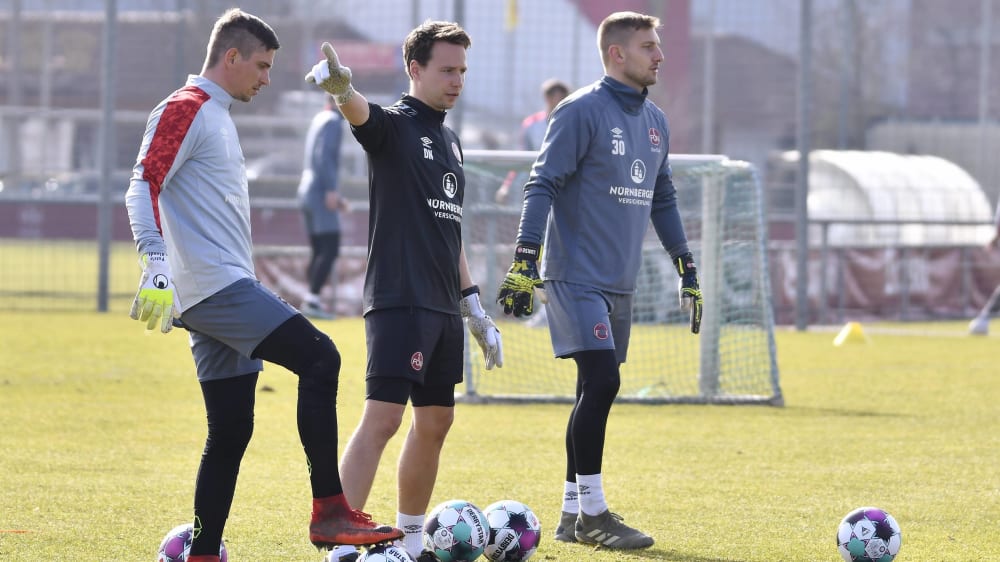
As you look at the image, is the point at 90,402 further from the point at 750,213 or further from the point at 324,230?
the point at 324,230

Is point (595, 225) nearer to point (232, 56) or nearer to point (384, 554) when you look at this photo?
point (232, 56)

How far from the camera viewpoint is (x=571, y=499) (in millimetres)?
6238

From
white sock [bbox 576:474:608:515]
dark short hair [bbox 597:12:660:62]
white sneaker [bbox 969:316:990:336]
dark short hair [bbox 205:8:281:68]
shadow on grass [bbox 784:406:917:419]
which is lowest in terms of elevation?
white sock [bbox 576:474:608:515]

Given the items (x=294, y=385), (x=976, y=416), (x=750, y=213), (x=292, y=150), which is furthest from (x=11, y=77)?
(x=976, y=416)

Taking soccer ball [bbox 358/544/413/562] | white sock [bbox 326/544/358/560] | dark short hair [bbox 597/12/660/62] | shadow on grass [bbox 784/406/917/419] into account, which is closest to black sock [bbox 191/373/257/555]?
white sock [bbox 326/544/358/560]

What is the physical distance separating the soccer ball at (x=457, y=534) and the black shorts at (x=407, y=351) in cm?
45

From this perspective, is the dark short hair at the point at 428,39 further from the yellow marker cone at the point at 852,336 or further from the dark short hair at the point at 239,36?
the yellow marker cone at the point at 852,336

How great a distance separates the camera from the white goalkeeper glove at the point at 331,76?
16.2 feet

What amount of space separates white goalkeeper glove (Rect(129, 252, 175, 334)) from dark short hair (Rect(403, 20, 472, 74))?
127cm

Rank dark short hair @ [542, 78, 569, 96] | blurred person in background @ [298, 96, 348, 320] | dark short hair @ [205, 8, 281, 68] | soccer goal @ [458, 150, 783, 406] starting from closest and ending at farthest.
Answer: dark short hair @ [205, 8, 281, 68]
soccer goal @ [458, 150, 783, 406]
dark short hair @ [542, 78, 569, 96]
blurred person in background @ [298, 96, 348, 320]

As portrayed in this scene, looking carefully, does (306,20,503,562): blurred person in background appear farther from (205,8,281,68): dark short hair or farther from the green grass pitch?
the green grass pitch

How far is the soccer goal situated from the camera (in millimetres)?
10703

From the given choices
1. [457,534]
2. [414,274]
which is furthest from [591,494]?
[414,274]

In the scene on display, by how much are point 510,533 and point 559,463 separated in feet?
8.33
